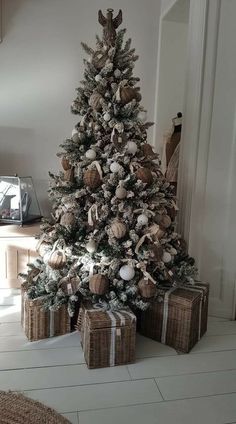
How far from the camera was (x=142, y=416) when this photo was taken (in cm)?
139

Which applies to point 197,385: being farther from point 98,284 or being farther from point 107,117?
point 107,117

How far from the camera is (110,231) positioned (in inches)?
70.4

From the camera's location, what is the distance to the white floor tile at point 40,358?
1.69 meters

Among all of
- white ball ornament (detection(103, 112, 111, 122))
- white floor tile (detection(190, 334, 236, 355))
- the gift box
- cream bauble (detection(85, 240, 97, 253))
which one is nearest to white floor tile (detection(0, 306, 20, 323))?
the gift box

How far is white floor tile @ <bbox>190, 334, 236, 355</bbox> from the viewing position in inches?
74.7

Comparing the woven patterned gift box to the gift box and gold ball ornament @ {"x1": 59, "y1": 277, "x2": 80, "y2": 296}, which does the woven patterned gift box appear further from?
the gift box

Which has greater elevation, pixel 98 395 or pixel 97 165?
pixel 97 165

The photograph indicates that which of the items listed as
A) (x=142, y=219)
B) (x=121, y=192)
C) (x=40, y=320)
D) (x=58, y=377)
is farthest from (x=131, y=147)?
(x=58, y=377)

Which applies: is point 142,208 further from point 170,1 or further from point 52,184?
point 170,1

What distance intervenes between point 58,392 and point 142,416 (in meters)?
0.39

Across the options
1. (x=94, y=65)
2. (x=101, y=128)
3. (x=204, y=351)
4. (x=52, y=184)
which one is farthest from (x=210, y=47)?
(x=204, y=351)

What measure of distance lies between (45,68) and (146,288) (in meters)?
1.99

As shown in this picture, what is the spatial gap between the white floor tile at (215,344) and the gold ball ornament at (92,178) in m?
1.08

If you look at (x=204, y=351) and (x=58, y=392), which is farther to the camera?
(x=204, y=351)
